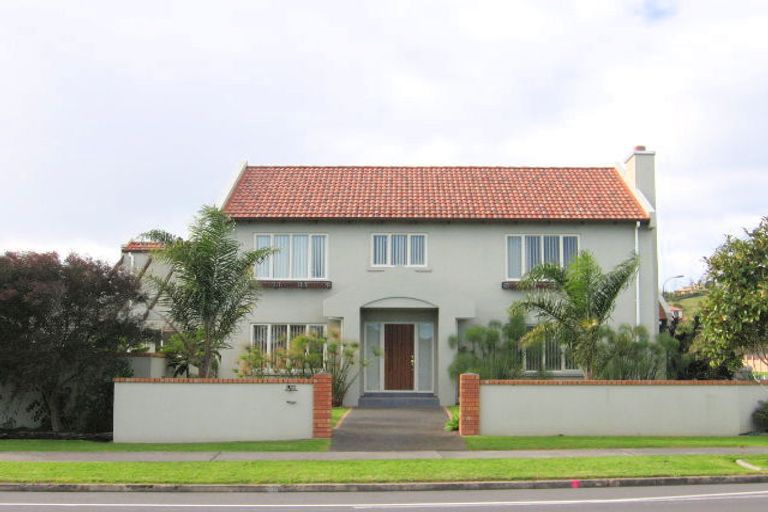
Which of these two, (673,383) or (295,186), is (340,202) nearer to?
(295,186)

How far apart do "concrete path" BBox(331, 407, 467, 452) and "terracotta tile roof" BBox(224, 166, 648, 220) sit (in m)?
6.62

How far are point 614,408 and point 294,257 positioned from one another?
11.5 metres

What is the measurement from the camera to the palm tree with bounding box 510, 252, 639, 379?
20391 millimetres

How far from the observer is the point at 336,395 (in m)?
24.5

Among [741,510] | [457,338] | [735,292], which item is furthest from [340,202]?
[741,510]

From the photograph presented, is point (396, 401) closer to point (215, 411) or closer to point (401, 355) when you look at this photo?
point (401, 355)

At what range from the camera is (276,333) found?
86.2ft

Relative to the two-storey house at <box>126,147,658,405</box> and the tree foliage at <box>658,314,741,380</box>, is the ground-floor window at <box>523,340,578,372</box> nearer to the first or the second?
the two-storey house at <box>126,147,658,405</box>

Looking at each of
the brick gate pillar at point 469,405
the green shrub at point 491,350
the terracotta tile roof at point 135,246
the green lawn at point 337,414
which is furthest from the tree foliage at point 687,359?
the terracotta tile roof at point 135,246

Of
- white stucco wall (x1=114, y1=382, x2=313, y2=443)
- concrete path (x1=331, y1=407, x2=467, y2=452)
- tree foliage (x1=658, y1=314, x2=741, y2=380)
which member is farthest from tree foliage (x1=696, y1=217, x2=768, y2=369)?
white stucco wall (x1=114, y1=382, x2=313, y2=443)

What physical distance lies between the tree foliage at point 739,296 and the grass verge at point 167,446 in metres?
7.77

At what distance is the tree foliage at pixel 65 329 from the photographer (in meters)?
18.7

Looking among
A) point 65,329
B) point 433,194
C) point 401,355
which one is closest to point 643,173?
point 433,194

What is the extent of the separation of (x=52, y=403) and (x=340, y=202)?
10.8m
